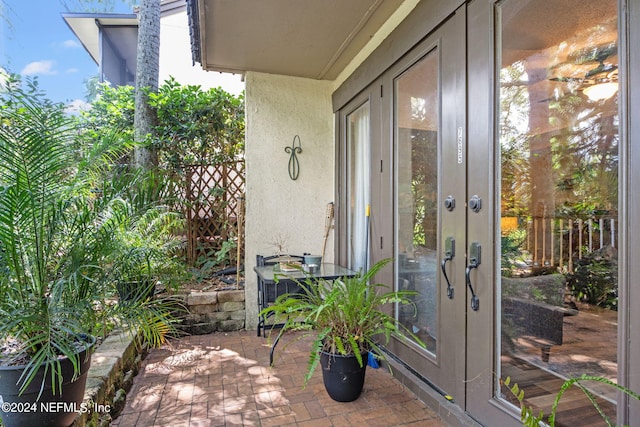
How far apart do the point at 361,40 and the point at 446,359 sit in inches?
100

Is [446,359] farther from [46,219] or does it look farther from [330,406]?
[46,219]

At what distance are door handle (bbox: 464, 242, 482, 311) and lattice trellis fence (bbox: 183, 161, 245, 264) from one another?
3.08 m

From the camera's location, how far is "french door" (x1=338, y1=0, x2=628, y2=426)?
138 cm

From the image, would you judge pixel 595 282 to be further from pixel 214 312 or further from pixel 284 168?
pixel 214 312

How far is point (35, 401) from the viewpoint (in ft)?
5.06

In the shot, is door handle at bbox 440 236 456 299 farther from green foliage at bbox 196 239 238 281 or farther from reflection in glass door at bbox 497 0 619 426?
green foliage at bbox 196 239 238 281

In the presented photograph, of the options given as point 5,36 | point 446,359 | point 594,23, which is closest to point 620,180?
point 594,23

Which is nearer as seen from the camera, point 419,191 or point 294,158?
point 419,191

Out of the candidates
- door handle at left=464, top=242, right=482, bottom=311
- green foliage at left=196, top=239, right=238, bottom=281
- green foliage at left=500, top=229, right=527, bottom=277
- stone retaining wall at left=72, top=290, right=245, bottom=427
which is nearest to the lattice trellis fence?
green foliage at left=196, top=239, right=238, bottom=281

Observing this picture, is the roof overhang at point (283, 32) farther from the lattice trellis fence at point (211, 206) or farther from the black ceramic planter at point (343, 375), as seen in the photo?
the black ceramic planter at point (343, 375)

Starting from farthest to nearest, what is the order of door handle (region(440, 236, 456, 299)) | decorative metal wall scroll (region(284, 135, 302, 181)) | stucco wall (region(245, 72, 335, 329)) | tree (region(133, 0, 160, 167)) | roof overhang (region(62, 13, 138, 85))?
roof overhang (region(62, 13, 138, 85)) < tree (region(133, 0, 160, 167)) < decorative metal wall scroll (region(284, 135, 302, 181)) < stucco wall (region(245, 72, 335, 329)) < door handle (region(440, 236, 456, 299))

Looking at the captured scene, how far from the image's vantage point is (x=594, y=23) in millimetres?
1385

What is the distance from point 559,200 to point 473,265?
0.50 m

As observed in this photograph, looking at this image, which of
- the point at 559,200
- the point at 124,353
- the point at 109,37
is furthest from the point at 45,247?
the point at 109,37
